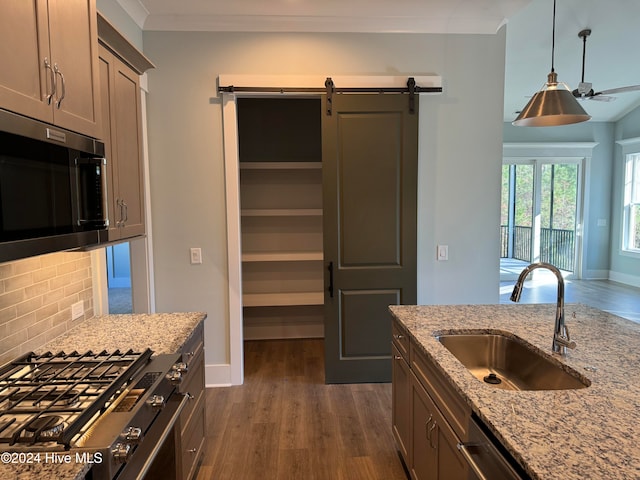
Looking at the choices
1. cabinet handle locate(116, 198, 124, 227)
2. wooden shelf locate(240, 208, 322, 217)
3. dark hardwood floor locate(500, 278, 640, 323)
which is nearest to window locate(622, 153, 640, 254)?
dark hardwood floor locate(500, 278, 640, 323)

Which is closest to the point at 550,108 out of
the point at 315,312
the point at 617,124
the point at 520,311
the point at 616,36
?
the point at 520,311

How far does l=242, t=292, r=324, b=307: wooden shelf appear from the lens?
437cm

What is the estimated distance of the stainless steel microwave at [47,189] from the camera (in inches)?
41.7

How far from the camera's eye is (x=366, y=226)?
11.1 feet

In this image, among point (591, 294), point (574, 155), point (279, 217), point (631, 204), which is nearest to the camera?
point (279, 217)

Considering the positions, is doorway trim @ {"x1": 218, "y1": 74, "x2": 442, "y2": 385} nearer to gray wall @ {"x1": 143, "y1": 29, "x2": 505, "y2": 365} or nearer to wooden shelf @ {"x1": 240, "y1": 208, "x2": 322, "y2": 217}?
gray wall @ {"x1": 143, "y1": 29, "x2": 505, "y2": 365}

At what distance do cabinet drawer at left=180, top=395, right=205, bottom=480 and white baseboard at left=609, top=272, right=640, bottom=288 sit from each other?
772cm

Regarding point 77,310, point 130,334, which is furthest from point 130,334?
point 77,310

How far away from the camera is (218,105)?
3268 mm

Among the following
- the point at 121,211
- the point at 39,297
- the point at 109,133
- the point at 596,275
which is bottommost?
the point at 596,275

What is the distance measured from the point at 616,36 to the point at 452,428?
17.3 ft

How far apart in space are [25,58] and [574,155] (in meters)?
Result: 8.46

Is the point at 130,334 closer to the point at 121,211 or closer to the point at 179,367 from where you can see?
the point at 179,367

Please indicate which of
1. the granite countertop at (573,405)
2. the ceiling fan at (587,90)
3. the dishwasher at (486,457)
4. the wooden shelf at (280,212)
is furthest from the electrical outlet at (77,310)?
the ceiling fan at (587,90)
